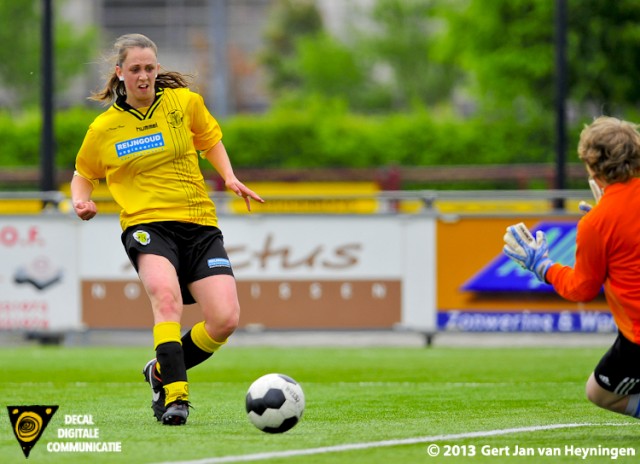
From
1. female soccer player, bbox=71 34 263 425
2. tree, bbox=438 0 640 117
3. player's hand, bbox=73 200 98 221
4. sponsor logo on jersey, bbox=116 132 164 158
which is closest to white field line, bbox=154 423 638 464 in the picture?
female soccer player, bbox=71 34 263 425

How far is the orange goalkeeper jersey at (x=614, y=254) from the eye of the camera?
649 centimetres

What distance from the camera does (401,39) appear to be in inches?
2164

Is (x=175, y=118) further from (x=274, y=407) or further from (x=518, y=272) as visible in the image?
(x=518, y=272)

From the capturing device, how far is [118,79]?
8016 millimetres

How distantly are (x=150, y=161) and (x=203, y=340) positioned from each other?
1.07 meters

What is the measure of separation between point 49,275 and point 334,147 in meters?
18.2

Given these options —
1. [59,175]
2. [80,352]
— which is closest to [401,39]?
[59,175]

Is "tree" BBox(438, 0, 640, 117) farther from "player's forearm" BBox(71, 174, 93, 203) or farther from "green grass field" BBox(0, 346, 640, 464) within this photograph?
"player's forearm" BBox(71, 174, 93, 203)

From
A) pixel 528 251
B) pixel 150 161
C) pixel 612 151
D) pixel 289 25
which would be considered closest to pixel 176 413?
pixel 150 161

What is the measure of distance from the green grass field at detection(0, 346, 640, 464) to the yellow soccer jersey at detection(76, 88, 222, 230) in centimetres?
120

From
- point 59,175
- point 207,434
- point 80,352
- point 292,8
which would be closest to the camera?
point 207,434

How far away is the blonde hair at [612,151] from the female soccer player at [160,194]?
6.81 feet

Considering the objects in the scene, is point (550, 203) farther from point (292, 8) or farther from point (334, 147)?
point (292, 8)

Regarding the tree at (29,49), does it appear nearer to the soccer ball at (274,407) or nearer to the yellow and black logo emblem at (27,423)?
the yellow and black logo emblem at (27,423)
